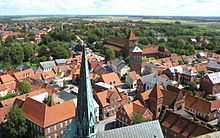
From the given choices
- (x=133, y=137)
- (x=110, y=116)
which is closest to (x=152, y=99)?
(x=110, y=116)

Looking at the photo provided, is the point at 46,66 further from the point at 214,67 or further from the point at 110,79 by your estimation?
the point at 214,67

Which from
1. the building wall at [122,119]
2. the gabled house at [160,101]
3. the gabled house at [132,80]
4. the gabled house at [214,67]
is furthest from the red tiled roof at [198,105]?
the gabled house at [214,67]

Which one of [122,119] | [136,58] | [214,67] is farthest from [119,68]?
[214,67]

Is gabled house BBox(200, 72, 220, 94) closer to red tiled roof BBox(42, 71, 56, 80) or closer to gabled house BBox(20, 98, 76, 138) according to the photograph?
gabled house BBox(20, 98, 76, 138)

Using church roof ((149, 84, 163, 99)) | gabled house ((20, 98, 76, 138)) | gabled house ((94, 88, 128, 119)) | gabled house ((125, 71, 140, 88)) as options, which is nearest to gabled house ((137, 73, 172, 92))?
gabled house ((125, 71, 140, 88))

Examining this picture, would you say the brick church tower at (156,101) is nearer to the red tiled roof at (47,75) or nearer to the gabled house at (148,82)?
the gabled house at (148,82)

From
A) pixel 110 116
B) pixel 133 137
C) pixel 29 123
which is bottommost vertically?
pixel 110 116

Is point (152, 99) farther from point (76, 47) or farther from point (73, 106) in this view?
point (76, 47)
